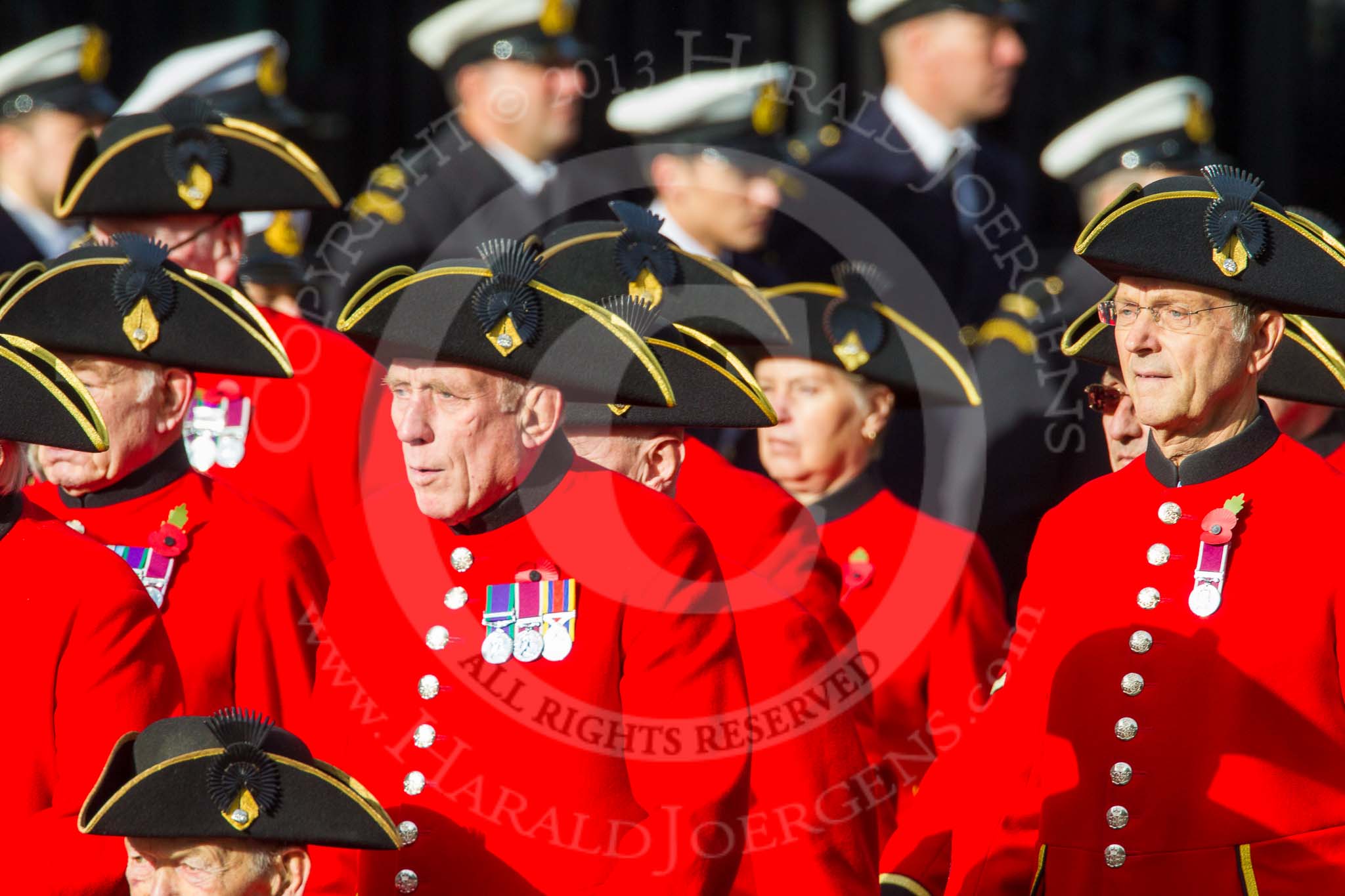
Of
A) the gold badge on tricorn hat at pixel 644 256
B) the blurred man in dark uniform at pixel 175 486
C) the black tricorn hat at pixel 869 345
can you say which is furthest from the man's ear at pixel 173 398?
the black tricorn hat at pixel 869 345

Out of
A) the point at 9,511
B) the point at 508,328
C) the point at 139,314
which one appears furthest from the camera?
the point at 139,314

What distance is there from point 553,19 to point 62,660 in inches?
180

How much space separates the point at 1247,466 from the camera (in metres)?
4.10

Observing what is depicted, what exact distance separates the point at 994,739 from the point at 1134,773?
0.32 meters

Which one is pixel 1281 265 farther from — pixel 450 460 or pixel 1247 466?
pixel 450 460

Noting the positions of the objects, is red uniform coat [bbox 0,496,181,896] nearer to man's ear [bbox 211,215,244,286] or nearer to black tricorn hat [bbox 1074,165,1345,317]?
black tricorn hat [bbox 1074,165,1345,317]

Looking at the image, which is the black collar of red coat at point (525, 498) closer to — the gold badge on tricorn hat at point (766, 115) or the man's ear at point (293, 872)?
the man's ear at point (293, 872)

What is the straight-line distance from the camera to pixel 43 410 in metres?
4.14

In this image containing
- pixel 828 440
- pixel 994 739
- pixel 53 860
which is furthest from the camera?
pixel 828 440

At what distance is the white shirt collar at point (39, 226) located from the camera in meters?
9.20

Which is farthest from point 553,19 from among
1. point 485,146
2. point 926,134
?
point 926,134

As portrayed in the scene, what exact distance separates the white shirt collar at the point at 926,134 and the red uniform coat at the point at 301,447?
2.75m

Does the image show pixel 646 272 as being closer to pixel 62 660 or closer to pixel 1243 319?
pixel 1243 319

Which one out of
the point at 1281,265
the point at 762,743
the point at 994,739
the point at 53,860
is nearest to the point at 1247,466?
the point at 1281,265
